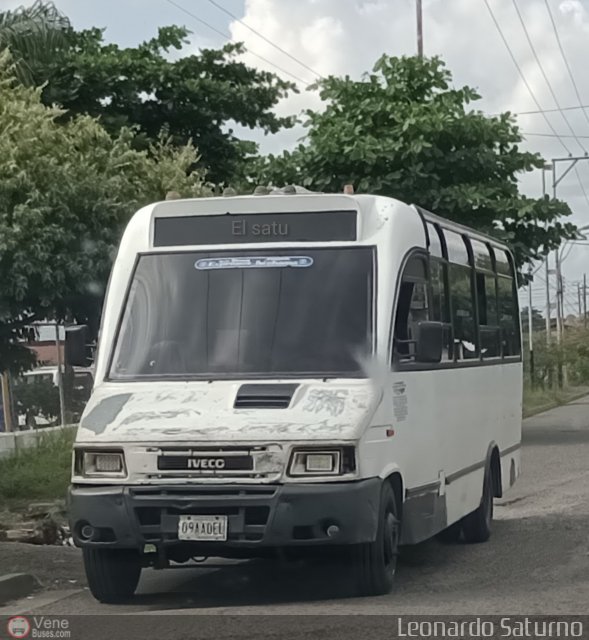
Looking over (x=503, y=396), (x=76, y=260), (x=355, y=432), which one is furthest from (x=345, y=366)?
(x=76, y=260)

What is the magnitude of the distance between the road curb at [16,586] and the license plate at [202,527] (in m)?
1.93

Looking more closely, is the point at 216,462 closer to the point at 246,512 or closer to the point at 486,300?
the point at 246,512

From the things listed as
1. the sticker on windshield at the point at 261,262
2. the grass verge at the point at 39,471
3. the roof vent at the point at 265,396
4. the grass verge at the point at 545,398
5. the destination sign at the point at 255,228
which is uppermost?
the destination sign at the point at 255,228

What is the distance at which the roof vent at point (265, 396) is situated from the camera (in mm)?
8664

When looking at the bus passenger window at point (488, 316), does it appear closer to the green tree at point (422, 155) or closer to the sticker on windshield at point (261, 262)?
the sticker on windshield at point (261, 262)

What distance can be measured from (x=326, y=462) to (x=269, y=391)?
670 mm

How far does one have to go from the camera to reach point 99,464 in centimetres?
870

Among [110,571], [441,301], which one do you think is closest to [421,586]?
[110,571]

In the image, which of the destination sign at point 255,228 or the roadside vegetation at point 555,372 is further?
the roadside vegetation at point 555,372

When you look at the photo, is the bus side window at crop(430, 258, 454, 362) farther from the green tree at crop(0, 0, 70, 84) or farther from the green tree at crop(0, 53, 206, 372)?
the green tree at crop(0, 0, 70, 84)

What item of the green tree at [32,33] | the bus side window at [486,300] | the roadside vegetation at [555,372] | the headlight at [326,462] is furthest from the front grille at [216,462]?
the roadside vegetation at [555,372]

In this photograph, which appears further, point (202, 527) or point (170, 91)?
point (170, 91)

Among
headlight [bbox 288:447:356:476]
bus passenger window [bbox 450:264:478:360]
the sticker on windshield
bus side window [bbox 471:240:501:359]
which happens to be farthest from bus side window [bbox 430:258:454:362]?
headlight [bbox 288:447:356:476]

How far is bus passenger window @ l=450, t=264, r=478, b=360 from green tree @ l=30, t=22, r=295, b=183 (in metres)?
8.47
